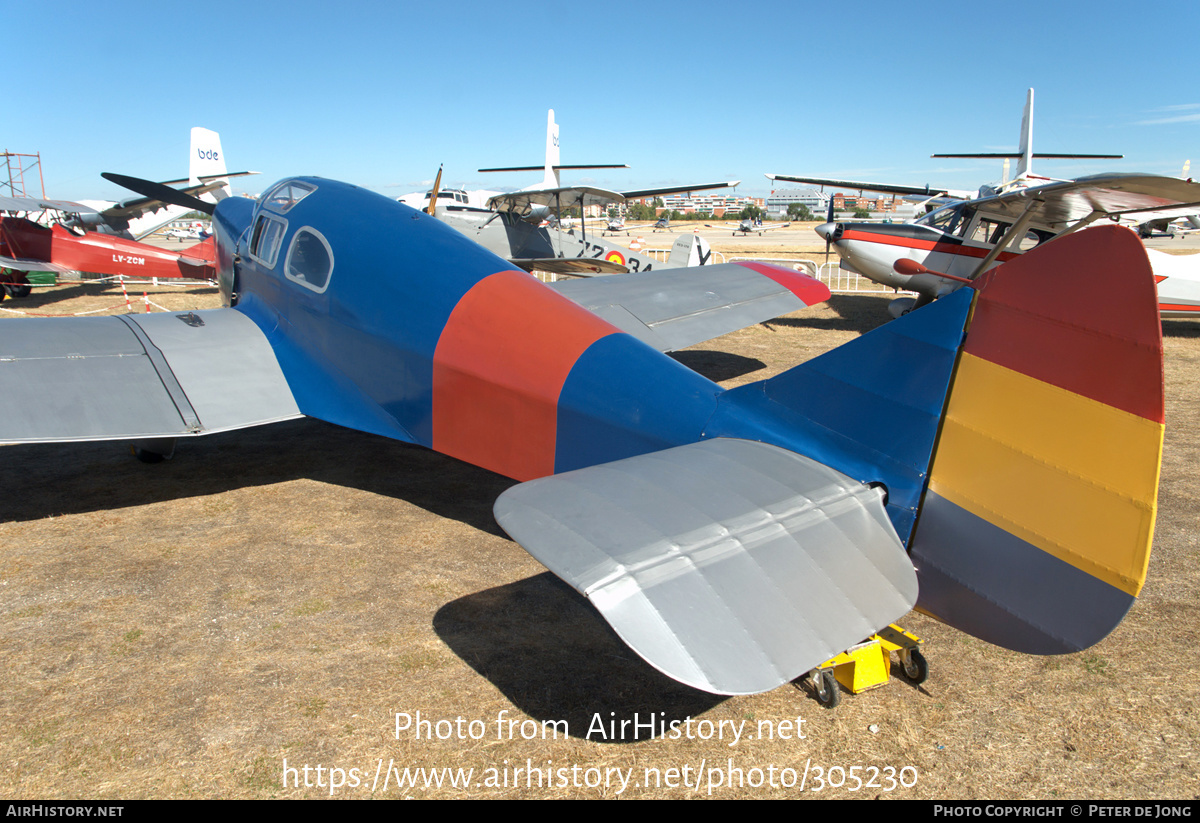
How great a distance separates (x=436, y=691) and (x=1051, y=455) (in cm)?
293

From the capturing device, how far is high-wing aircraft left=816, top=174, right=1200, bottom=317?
11.5 m

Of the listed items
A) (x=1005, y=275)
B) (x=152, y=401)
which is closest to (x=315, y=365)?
(x=152, y=401)

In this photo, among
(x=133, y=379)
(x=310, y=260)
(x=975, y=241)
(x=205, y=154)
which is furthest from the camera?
(x=205, y=154)

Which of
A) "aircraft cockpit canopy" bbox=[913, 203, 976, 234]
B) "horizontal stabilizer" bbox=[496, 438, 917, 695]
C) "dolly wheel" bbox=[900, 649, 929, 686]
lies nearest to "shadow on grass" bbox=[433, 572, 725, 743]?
"dolly wheel" bbox=[900, 649, 929, 686]

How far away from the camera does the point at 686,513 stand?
2375 mm

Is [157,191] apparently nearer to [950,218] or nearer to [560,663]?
[560,663]

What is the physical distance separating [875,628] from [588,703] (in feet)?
5.52

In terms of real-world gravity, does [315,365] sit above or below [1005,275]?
below

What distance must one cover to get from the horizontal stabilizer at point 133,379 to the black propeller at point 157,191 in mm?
4093

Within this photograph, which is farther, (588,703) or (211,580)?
(211,580)

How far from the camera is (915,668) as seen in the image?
352cm

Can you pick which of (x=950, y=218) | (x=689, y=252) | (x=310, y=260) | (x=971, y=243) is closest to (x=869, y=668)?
(x=310, y=260)

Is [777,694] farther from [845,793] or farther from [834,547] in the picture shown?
[834,547]
